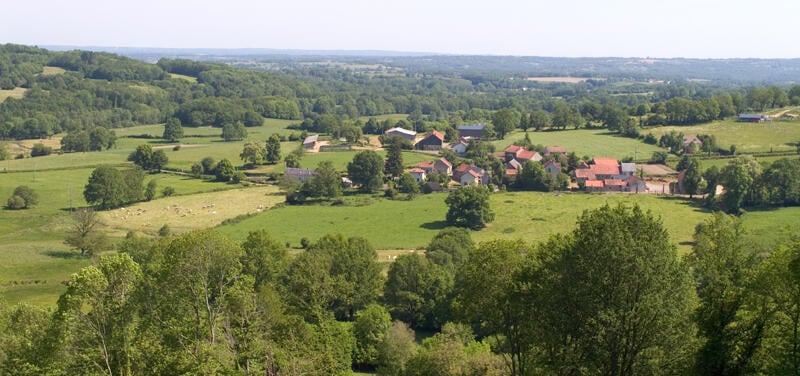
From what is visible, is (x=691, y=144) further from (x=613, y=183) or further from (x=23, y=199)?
(x=23, y=199)

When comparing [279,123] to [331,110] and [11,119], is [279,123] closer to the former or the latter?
[331,110]

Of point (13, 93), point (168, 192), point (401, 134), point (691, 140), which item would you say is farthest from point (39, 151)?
point (691, 140)

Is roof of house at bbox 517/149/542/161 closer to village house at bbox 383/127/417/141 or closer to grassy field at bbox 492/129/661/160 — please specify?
grassy field at bbox 492/129/661/160

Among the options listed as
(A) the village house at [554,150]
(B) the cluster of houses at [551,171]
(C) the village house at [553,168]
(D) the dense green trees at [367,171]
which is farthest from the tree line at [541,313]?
(A) the village house at [554,150]

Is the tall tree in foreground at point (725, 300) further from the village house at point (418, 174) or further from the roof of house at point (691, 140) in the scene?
the roof of house at point (691, 140)

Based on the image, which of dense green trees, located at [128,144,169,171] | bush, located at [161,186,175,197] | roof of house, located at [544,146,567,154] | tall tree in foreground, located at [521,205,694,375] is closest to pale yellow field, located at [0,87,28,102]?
dense green trees, located at [128,144,169,171]

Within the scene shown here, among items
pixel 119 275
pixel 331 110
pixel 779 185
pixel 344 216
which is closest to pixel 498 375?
pixel 119 275
